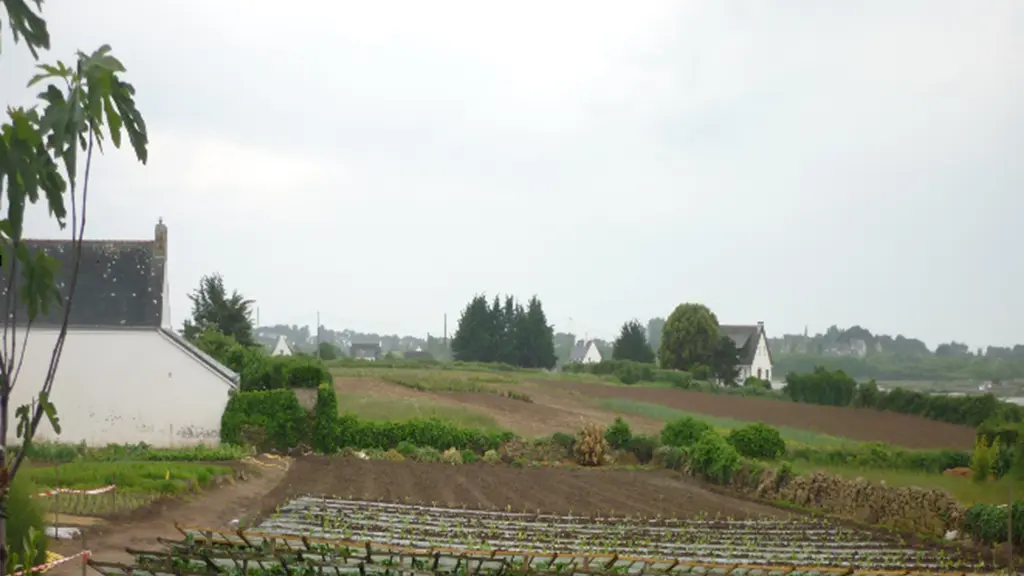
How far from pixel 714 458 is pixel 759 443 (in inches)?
165

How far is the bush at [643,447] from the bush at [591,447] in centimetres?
122

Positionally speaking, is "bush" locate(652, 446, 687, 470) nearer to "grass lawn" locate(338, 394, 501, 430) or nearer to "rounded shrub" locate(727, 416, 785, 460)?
"rounded shrub" locate(727, 416, 785, 460)

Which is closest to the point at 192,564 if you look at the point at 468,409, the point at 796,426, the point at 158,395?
the point at 158,395

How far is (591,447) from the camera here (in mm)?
31859

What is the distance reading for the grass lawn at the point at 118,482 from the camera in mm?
16531

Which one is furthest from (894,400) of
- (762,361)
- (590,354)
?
(590,354)

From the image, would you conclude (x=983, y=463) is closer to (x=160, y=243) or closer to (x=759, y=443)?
(x=759, y=443)

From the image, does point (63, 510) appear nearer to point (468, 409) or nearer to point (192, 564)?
point (192, 564)

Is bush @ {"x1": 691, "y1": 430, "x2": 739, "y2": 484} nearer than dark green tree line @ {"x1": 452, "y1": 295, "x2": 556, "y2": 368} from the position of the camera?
Yes

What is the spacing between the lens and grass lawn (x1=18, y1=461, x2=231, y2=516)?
16.5 metres

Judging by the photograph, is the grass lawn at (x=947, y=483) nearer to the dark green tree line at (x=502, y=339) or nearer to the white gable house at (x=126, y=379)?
the white gable house at (x=126, y=379)

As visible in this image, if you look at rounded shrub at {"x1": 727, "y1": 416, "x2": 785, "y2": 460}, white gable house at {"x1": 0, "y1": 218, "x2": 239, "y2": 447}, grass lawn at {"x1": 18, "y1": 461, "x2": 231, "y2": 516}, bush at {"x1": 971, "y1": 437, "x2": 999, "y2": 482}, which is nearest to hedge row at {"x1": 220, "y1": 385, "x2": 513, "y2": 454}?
white gable house at {"x1": 0, "y1": 218, "x2": 239, "y2": 447}

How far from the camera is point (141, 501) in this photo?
17547 millimetres

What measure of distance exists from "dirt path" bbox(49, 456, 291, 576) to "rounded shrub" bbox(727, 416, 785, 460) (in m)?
15.2
